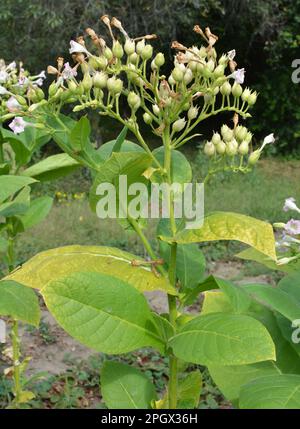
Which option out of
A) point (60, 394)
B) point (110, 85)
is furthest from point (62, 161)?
point (60, 394)

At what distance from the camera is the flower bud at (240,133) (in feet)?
3.63

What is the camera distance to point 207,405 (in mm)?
2736

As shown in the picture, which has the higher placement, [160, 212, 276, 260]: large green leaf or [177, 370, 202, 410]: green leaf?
[160, 212, 276, 260]: large green leaf

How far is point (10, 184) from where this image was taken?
1.28m

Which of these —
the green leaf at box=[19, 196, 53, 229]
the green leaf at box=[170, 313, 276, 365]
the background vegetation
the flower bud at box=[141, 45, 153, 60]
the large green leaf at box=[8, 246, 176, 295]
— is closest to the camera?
the green leaf at box=[170, 313, 276, 365]

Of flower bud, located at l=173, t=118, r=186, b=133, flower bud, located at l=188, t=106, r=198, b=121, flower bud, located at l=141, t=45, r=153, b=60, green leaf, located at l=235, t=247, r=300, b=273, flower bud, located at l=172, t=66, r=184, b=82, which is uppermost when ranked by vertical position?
flower bud, located at l=141, t=45, r=153, b=60

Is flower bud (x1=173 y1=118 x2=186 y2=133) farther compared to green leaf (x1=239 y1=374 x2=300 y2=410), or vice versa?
flower bud (x1=173 y1=118 x2=186 y2=133)

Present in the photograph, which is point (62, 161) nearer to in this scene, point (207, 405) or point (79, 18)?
point (207, 405)

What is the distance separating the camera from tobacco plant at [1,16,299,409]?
0.93 m

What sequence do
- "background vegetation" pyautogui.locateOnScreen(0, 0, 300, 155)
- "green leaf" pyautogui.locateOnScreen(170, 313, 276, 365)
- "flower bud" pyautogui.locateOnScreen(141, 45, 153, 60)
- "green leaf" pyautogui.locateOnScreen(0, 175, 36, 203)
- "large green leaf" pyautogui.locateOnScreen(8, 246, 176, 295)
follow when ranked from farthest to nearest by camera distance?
"background vegetation" pyautogui.locateOnScreen(0, 0, 300, 155), "green leaf" pyautogui.locateOnScreen(0, 175, 36, 203), "flower bud" pyautogui.locateOnScreen(141, 45, 153, 60), "large green leaf" pyautogui.locateOnScreen(8, 246, 176, 295), "green leaf" pyautogui.locateOnScreen(170, 313, 276, 365)

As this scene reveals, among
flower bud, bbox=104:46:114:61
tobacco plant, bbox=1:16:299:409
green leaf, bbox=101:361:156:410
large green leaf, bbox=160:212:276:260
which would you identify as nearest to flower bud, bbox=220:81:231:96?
tobacco plant, bbox=1:16:299:409

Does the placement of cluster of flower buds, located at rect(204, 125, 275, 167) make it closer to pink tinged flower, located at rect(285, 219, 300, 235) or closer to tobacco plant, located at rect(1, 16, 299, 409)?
tobacco plant, located at rect(1, 16, 299, 409)

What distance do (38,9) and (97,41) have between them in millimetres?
6573

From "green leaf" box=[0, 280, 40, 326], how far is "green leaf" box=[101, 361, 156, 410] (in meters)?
0.20
